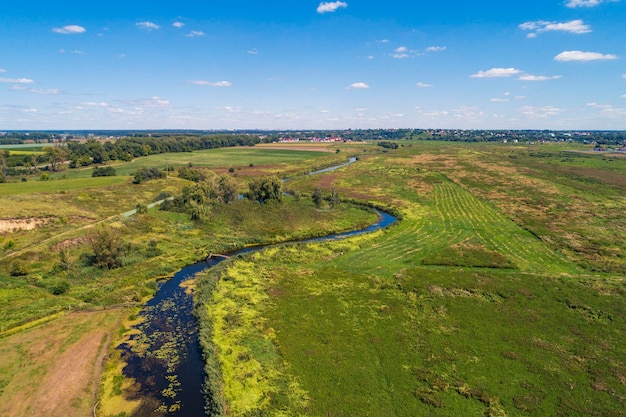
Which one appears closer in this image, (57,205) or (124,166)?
(57,205)

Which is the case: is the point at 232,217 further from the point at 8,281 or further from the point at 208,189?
the point at 8,281

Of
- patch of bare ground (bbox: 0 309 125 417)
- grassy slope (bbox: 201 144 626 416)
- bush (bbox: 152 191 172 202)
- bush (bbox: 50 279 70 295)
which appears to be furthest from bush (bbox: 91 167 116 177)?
patch of bare ground (bbox: 0 309 125 417)

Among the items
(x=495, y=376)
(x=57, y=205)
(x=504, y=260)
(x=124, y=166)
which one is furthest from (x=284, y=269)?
(x=124, y=166)

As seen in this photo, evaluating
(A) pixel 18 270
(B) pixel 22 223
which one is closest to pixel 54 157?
(B) pixel 22 223

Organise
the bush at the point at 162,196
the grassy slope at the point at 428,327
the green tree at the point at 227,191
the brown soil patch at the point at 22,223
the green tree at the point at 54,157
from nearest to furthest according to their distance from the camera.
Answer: the grassy slope at the point at 428,327 → the brown soil patch at the point at 22,223 → the green tree at the point at 227,191 → the bush at the point at 162,196 → the green tree at the point at 54,157

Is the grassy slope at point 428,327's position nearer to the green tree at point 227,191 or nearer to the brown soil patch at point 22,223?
the green tree at point 227,191

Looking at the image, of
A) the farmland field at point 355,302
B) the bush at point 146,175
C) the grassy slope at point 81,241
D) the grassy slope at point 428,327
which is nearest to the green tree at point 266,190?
the farmland field at point 355,302
